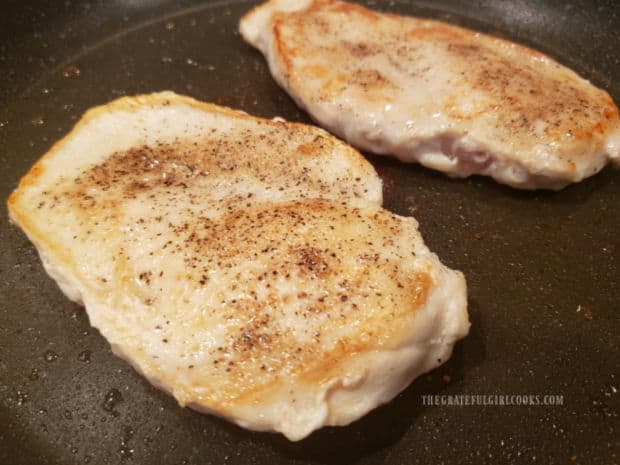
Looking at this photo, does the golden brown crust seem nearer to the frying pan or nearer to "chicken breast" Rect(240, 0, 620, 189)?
"chicken breast" Rect(240, 0, 620, 189)

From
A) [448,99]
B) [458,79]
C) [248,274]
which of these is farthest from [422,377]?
[458,79]

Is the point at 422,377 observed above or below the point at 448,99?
below

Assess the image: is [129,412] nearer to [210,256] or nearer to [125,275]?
[125,275]

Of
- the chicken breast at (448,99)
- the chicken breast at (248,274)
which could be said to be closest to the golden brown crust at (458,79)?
the chicken breast at (448,99)

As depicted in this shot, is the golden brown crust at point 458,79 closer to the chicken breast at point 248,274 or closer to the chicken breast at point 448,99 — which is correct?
the chicken breast at point 448,99

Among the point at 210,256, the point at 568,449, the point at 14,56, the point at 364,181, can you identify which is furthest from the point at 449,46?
the point at 14,56

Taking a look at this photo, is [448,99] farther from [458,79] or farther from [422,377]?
[422,377]

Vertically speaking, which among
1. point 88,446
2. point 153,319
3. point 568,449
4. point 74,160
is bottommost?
point 568,449
